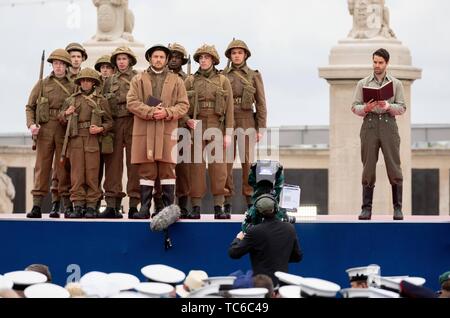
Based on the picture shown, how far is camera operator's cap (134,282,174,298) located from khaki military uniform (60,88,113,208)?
21.8 feet

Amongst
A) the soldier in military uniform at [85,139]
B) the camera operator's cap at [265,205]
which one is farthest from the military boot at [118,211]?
the camera operator's cap at [265,205]

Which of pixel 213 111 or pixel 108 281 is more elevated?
pixel 213 111

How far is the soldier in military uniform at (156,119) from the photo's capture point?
21219 mm

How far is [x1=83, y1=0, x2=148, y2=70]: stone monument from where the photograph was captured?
101 feet

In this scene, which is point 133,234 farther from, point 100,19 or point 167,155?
point 100,19

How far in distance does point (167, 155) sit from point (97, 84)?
1323 millimetres

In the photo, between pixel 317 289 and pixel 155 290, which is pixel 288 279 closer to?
pixel 317 289

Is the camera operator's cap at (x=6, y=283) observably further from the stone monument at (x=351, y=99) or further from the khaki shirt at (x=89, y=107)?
the stone monument at (x=351, y=99)

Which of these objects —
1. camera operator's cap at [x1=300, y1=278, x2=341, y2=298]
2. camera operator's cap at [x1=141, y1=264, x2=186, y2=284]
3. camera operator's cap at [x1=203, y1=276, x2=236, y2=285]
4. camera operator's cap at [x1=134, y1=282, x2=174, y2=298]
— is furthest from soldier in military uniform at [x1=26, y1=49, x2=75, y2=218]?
camera operator's cap at [x1=300, y1=278, x2=341, y2=298]

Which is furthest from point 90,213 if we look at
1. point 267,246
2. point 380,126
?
point 267,246

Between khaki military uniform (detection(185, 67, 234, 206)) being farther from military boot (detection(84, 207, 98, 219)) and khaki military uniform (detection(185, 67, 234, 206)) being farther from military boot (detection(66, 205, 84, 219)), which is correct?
military boot (detection(66, 205, 84, 219))

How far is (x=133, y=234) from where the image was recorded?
2127cm

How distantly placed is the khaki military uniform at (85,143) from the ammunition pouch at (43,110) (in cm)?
25
